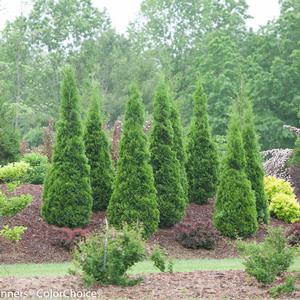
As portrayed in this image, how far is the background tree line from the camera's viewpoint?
38156 millimetres

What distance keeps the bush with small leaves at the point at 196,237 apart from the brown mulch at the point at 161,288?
523 cm

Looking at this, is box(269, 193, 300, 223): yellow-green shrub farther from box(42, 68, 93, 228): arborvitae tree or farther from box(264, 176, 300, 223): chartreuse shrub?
box(42, 68, 93, 228): arborvitae tree

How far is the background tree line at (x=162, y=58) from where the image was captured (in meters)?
38.2

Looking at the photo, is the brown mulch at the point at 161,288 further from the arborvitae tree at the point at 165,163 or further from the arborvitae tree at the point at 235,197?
the arborvitae tree at the point at 165,163

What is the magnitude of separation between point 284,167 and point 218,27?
2368 centimetres

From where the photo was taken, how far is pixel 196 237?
1474 cm

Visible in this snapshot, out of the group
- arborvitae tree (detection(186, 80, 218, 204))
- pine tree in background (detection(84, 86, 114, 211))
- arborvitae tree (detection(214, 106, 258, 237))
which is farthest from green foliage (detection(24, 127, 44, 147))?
arborvitae tree (detection(214, 106, 258, 237))

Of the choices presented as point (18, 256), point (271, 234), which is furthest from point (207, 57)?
point (271, 234)

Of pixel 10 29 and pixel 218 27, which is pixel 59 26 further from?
pixel 218 27

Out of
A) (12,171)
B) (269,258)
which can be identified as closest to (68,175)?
(12,171)

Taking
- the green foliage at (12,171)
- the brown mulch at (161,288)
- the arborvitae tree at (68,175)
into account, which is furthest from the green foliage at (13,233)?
the brown mulch at (161,288)

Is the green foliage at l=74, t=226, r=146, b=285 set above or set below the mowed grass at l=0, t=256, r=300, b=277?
above

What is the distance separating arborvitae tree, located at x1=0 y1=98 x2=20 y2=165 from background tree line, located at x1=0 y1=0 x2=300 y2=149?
614 inches

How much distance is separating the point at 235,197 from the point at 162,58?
2940 cm
